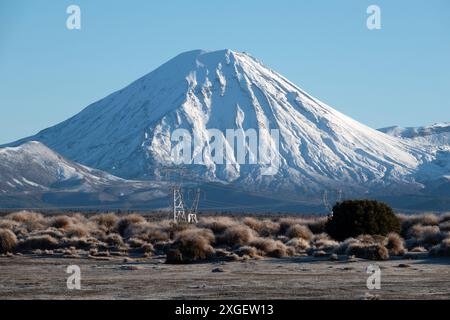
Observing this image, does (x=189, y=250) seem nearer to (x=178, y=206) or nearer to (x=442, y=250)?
(x=442, y=250)

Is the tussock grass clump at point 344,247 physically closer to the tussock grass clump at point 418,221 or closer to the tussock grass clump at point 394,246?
the tussock grass clump at point 394,246

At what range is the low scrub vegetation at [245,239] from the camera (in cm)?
4625

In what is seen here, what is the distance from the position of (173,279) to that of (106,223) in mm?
33330

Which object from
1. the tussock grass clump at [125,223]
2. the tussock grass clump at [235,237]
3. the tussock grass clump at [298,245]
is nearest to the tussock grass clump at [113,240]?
the tussock grass clump at [235,237]

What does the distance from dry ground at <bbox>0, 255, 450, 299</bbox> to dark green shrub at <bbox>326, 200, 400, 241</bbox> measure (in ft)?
26.6

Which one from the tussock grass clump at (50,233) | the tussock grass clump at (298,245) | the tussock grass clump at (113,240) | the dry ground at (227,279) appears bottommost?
the dry ground at (227,279)

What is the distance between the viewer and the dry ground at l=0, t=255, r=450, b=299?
31.6 metres

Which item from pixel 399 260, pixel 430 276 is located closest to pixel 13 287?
pixel 430 276

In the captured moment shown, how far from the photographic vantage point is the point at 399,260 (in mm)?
44438

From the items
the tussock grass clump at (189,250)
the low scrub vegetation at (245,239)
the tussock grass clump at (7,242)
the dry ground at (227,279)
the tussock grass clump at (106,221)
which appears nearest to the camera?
the dry ground at (227,279)

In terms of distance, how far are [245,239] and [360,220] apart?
6.11m

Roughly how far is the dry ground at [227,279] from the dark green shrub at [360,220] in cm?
811
